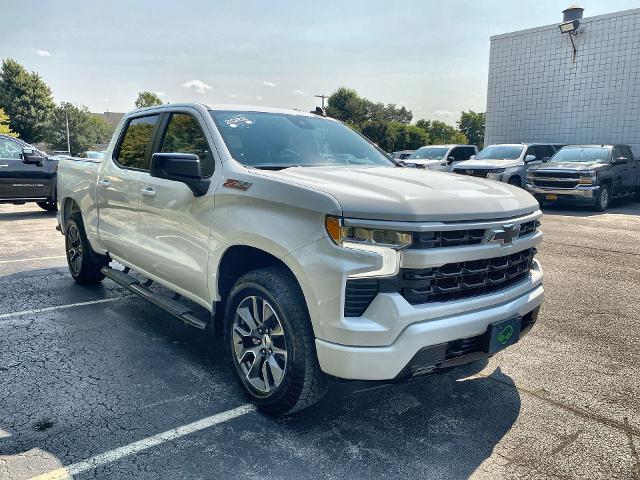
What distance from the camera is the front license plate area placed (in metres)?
2.72

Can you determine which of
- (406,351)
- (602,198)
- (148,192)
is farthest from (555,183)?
(406,351)

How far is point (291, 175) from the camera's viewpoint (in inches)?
120

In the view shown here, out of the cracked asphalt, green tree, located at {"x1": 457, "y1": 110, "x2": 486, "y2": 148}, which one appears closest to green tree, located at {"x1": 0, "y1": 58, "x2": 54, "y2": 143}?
the cracked asphalt

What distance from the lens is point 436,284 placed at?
101 inches

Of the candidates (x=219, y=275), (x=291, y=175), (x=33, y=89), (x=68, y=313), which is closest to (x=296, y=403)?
(x=219, y=275)

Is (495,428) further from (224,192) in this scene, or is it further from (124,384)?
(124,384)

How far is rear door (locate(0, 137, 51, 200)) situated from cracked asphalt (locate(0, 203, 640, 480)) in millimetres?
7354

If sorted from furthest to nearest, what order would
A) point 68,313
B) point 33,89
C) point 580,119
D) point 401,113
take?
point 401,113 < point 33,89 < point 580,119 < point 68,313

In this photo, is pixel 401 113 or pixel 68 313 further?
pixel 401 113

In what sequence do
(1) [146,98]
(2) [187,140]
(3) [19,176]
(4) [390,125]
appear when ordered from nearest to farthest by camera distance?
(2) [187,140] < (3) [19,176] < (4) [390,125] < (1) [146,98]

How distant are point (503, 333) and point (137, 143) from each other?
356 centimetres

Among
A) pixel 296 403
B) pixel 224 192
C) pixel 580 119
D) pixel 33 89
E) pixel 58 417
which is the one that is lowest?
pixel 58 417

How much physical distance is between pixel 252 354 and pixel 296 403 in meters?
0.46

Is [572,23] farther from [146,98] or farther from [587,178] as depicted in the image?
[146,98]
